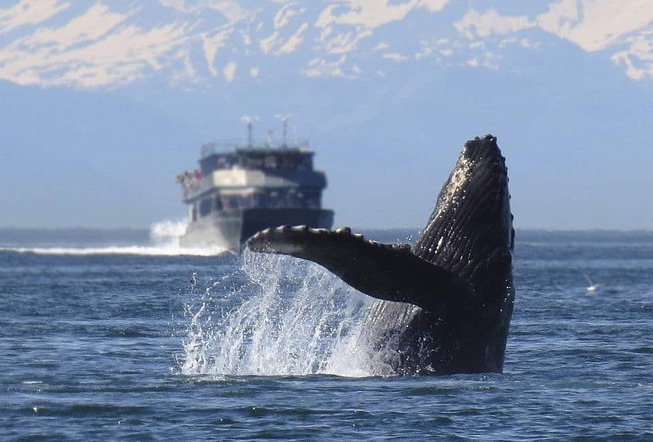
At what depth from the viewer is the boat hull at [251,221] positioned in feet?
282

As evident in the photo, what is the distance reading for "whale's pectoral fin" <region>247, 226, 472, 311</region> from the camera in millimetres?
13570

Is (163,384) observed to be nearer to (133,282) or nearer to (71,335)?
(71,335)

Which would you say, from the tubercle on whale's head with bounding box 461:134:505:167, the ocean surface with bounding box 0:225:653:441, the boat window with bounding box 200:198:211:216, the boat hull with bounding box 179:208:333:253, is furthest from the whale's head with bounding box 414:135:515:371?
the boat window with bounding box 200:198:211:216

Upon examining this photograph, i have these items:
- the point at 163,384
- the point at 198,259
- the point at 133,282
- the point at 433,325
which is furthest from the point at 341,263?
the point at 198,259

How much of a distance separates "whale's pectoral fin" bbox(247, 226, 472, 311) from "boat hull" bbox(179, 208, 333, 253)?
220ft

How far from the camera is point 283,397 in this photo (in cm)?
1590

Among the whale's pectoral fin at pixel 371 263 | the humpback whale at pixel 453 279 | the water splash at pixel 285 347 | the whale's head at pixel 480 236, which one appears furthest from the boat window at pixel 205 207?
the whale's pectoral fin at pixel 371 263

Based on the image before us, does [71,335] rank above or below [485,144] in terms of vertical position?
below

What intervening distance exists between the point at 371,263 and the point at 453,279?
3.55 feet

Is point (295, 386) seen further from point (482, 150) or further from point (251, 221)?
point (251, 221)

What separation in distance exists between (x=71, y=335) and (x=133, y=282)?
22.8 m

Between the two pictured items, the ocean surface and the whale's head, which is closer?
the ocean surface

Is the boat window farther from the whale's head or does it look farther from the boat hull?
the whale's head

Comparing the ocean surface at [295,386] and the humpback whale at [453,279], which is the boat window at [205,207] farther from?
the humpback whale at [453,279]
